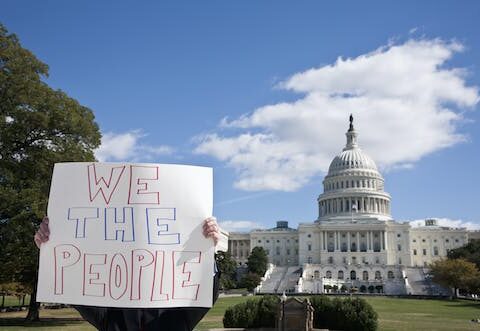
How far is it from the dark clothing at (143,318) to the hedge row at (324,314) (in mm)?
16681

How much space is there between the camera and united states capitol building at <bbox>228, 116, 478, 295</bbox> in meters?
122

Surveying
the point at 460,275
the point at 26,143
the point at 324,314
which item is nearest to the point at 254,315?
the point at 324,314

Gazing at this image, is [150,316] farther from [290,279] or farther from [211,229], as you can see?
[290,279]

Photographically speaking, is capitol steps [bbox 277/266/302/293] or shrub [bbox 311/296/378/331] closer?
shrub [bbox 311/296/378/331]

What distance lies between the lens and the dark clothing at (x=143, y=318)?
6699mm

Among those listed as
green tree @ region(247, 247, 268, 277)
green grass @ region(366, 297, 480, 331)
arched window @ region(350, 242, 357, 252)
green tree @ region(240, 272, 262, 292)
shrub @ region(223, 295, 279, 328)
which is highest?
arched window @ region(350, 242, 357, 252)

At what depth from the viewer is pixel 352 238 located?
13488 centimetres

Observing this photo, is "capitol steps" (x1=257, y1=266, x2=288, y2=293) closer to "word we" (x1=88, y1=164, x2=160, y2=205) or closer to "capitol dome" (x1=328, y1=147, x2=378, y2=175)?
"capitol dome" (x1=328, y1=147, x2=378, y2=175)

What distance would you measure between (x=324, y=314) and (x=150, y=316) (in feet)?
59.9

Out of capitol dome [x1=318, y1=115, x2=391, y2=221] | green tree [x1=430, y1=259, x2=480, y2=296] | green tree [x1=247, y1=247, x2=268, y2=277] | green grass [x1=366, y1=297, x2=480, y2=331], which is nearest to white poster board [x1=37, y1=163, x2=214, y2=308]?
green grass [x1=366, y1=297, x2=480, y2=331]

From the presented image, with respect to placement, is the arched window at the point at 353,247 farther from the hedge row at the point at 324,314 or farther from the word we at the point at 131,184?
the word we at the point at 131,184

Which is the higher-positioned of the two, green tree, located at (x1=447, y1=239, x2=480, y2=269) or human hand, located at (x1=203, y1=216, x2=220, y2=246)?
green tree, located at (x1=447, y1=239, x2=480, y2=269)

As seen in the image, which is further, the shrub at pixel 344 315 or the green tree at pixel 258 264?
the green tree at pixel 258 264

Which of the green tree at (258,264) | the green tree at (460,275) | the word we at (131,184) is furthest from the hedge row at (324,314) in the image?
the green tree at (258,264)
